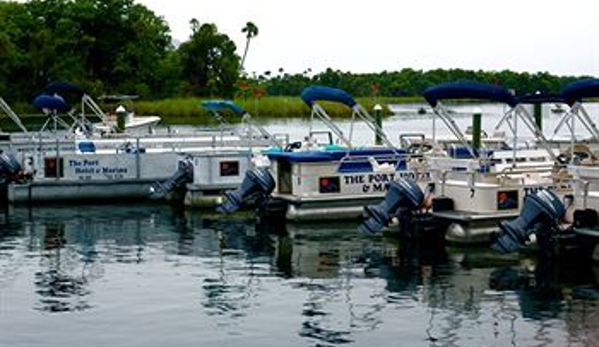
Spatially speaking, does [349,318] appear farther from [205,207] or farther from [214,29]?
[214,29]

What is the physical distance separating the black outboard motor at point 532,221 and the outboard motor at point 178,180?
12558 mm

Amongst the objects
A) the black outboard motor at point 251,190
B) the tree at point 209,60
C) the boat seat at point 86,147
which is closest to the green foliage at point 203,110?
the tree at point 209,60

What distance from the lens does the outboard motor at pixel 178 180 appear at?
103 ft

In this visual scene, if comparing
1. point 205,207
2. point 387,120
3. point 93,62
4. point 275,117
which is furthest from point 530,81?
point 205,207

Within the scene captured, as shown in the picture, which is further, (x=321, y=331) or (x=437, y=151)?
(x=437, y=151)

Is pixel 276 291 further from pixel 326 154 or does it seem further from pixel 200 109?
pixel 200 109

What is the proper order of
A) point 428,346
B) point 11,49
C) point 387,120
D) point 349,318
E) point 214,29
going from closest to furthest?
point 428,346, point 349,318, point 11,49, point 387,120, point 214,29

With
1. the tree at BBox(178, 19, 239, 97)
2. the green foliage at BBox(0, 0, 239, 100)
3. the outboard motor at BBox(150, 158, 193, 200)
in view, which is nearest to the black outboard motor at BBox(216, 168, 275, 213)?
the outboard motor at BBox(150, 158, 193, 200)

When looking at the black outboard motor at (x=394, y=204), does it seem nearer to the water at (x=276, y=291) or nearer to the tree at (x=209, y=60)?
the water at (x=276, y=291)

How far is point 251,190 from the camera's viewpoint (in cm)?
2778

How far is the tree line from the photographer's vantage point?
308ft

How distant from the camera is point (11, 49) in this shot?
9369cm

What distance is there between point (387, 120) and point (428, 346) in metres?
86.7

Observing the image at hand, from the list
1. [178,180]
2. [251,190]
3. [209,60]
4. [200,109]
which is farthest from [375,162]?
[209,60]
